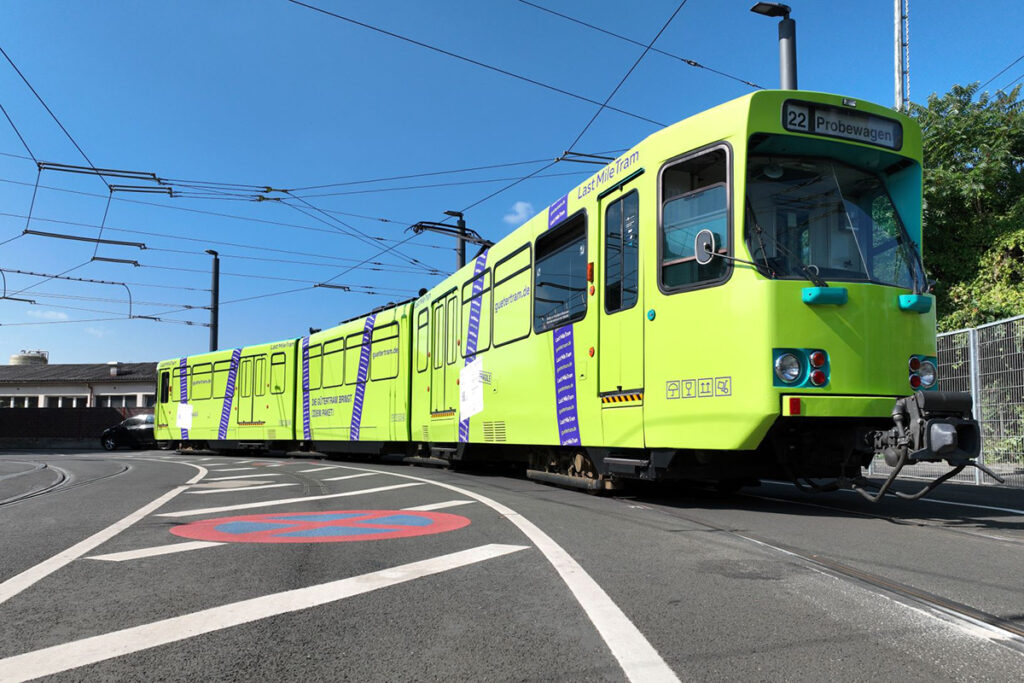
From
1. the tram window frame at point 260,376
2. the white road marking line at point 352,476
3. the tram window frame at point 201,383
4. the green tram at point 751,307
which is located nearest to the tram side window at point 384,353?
the white road marking line at point 352,476

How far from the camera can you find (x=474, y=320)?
1181 centimetres

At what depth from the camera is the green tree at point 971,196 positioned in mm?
15000

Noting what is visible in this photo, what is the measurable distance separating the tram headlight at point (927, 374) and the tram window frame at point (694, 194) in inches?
76.4

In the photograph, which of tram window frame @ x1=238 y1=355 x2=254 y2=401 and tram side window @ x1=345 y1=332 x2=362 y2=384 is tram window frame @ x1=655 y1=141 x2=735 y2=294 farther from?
tram window frame @ x1=238 y1=355 x2=254 y2=401

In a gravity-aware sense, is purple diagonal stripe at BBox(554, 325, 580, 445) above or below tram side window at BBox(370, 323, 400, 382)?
below

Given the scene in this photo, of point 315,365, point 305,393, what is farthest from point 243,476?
point 305,393

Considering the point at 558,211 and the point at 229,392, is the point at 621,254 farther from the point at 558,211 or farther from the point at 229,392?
the point at 229,392

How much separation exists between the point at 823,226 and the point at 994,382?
5.83m

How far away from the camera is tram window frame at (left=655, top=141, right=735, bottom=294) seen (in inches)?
252

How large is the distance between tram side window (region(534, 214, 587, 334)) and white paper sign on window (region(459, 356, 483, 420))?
2.22 meters

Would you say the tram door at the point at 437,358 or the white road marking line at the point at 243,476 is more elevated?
the tram door at the point at 437,358

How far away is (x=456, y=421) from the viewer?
40.8ft

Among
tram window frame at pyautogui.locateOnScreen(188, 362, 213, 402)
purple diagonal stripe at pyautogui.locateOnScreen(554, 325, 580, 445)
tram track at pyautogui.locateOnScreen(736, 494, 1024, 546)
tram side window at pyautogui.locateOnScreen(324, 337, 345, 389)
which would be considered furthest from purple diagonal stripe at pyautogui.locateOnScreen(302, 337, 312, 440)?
tram track at pyautogui.locateOnScreen(736, 494, 1024, 546)

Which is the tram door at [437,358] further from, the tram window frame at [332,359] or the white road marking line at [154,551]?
the white road marking line at [154,551]
